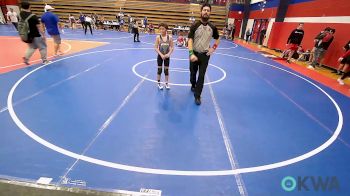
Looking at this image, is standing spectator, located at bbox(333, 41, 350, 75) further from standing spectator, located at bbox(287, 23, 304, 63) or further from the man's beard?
the man's beard

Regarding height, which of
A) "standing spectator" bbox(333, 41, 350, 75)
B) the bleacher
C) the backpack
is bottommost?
"standing spectator" bbox(333, 41, 350, 75)

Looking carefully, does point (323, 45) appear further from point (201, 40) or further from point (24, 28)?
point (24, 28)

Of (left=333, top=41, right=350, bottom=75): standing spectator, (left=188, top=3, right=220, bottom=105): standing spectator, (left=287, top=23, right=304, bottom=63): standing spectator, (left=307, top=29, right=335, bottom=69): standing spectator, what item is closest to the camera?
(left=188, top=3, right=220, bottom=105): standing spectator

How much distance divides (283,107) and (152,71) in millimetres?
4487

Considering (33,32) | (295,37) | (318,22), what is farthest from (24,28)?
(318,22)

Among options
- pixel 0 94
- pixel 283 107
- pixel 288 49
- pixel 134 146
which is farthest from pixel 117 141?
pixel 288 49

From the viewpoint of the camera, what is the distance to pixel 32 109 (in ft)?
14.9

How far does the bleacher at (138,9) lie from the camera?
94.8ft

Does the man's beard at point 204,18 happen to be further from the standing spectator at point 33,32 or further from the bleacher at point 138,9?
the bleacher at point 138,9

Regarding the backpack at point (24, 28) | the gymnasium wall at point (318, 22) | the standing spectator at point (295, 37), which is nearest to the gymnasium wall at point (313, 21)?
the gymnasium wall at point (318, 22)

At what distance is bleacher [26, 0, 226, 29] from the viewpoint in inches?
1137

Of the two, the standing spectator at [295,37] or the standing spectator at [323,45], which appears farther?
the standing spectator at [295,37]

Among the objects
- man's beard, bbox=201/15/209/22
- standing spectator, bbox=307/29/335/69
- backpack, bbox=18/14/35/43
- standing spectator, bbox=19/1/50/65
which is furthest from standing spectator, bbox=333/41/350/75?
backpack, bbox=18/14/35/43

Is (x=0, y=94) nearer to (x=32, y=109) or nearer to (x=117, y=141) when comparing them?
(x=32, y=109)
